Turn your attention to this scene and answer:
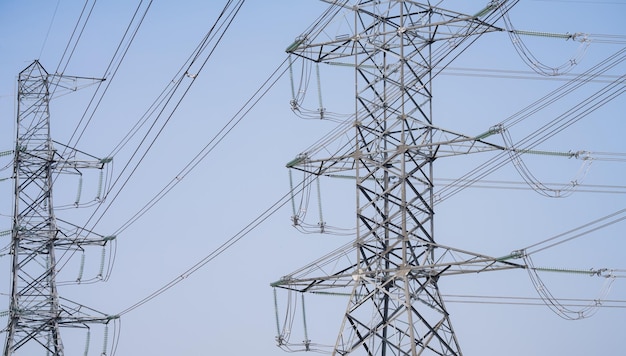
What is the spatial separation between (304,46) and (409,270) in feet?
26.3

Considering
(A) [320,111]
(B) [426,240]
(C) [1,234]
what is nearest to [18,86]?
(C) [1,234]

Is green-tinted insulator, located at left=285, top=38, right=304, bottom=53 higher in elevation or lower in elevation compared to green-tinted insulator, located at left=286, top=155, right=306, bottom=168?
higher

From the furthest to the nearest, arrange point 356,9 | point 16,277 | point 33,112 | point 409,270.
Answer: point 33,112
point 16,277
point 356,9
point 409,270

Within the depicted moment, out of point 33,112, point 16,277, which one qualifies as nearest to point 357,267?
point 16,277

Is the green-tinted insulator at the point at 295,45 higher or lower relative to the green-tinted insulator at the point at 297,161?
higher

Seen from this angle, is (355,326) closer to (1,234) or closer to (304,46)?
(304,46)

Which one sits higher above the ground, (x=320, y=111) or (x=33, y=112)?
(x=33, y=112)

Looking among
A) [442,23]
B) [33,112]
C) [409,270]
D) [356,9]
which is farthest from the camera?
[33,112]

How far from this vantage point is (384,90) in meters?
31.5

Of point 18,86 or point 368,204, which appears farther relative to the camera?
point 18,86

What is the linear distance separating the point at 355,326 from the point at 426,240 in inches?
110

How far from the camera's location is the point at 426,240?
28891mm

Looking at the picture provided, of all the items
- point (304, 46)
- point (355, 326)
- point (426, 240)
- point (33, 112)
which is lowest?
point (355, 326)

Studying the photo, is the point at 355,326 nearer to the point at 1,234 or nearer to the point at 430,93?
the point at 430,93
